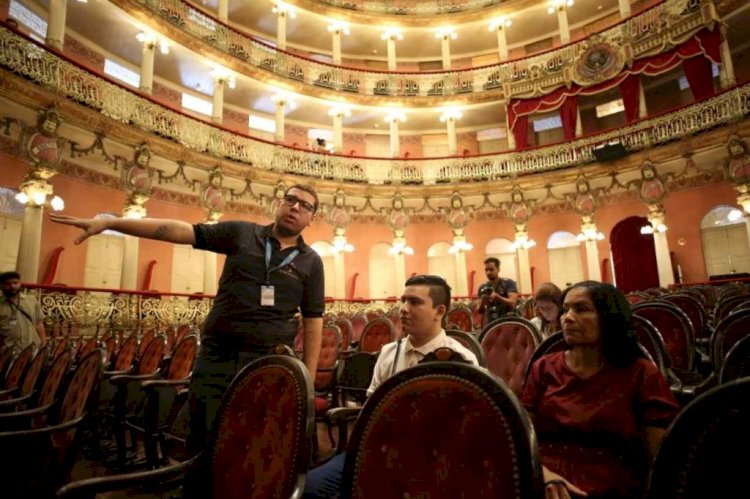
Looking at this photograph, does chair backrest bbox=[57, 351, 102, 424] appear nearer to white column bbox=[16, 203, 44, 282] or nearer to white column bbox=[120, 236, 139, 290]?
white column bbox=[16, 203, 44, 282]

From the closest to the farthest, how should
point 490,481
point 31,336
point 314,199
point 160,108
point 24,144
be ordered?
point 490,481 → point 314,199 → point 31,336 → point 24,144 → point 160,108

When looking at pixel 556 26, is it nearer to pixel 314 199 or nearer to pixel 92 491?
pixel 314 199

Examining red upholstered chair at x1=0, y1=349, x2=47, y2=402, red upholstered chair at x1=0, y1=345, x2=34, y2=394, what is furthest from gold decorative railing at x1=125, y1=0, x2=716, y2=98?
red upholstered chair at x1=0, y1=349, x2=47, y2=402

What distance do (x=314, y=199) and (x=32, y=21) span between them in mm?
15140

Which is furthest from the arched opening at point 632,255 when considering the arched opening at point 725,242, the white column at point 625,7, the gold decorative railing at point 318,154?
the white column at point 625,7

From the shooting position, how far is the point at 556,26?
19109 mm

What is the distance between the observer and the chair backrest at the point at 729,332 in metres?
2.60

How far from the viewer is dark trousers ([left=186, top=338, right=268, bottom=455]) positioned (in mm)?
2002

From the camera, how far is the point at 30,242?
8.71m

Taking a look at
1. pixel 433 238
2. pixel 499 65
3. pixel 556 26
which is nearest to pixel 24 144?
pixel 433 238

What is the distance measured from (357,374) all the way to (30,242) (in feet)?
27.6

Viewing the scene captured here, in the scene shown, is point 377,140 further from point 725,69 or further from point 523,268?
point 725,69

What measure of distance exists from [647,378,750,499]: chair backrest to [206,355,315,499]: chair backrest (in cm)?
92

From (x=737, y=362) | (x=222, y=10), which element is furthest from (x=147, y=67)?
(x=737, y=362)
